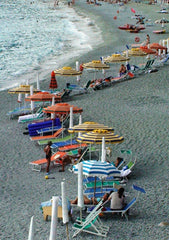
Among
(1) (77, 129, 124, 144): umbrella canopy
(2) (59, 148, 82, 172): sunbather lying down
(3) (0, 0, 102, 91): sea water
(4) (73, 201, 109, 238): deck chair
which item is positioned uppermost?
(1) (77, 129, 124, 144): umbrella canopy

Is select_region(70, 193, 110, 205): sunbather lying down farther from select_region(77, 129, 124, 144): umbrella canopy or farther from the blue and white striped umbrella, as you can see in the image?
select_region(77, 129, 124, 144): umbrella canopy

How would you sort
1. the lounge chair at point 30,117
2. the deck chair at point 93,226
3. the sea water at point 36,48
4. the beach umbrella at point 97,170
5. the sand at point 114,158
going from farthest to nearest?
the sea water at point 36,48 → the lounge chair at point 30,117 → the beach umbrella at point 97,170 → the sand at point 114,158 → the deck chair at point 93,226

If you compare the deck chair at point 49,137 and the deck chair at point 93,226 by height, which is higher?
the deck chair at point 93,226

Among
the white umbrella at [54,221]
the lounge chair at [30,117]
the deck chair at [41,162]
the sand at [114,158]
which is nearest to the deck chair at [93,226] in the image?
the sand at [114,158]

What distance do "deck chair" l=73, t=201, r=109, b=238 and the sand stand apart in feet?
0.38

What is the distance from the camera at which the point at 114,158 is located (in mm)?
12805

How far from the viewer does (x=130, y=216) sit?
9.15 meters

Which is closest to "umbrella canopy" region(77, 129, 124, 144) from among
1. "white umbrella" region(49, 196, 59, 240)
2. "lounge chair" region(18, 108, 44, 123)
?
"lounge chair" region(18, 108, 44, 123)

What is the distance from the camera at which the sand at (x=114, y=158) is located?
8891 mm

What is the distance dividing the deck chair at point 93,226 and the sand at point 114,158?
0.38ft

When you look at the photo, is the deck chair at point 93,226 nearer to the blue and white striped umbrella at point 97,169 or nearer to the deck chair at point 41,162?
the blue and white striped umbrella at point 97,169

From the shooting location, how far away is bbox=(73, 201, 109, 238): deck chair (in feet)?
27.7

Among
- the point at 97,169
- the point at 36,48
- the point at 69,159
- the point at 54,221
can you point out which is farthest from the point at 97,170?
the point at 36,48

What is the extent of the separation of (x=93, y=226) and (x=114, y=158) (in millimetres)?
4466
